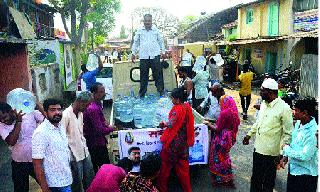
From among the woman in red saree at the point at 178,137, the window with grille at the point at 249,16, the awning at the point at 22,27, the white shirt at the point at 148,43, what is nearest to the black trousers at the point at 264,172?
the woman in red saree at the point at 178,137

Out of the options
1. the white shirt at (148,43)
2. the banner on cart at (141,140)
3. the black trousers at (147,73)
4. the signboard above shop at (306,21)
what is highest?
the signboard above shop at (306,21)

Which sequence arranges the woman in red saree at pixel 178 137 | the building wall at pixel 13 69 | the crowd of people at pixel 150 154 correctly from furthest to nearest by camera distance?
the building wall at pixel 13 69 → the woman in red saree at pixel 178 137 → the crowd of people at pixel 150 154

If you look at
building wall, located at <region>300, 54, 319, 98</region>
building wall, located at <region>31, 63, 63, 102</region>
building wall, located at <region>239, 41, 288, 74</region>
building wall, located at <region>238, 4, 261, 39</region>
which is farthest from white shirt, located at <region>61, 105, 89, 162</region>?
building wall, located at <region>238, 4, 261, 39</region>

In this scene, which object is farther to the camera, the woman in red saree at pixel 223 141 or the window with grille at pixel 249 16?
the window with grille at pixel 249 16

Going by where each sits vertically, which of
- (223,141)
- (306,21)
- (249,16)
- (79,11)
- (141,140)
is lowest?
(223,141)

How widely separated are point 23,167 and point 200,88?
5.27 metres

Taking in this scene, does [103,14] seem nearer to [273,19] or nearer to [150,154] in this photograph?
[273,19]

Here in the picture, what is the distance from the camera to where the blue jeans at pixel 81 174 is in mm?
4297

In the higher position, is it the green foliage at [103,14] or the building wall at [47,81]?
the green foliage at [103,14]

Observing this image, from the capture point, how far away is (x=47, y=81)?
13.2 metres

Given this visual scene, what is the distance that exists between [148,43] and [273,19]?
12.9 m

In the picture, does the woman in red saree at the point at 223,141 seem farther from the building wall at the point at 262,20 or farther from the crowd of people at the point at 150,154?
the building wall at the point at 262,20

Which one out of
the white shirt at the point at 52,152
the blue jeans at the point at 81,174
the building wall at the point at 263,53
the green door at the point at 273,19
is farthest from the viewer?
the green door at the point at 273,19

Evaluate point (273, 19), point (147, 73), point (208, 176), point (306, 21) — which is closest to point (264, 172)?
point (208, 176)
